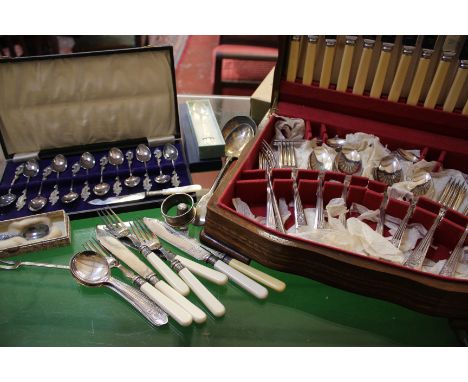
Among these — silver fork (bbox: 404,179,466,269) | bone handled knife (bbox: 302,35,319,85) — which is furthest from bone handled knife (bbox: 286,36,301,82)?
silver fork (bbox: 404,179,466,269)

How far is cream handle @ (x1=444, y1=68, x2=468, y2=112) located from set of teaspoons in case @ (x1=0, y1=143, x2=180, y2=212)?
2.87 ft

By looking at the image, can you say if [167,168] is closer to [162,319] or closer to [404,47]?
[162,319]

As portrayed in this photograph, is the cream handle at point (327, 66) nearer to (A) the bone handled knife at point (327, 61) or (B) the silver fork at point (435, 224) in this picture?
(A) the bone handled knife at point (327, 61)

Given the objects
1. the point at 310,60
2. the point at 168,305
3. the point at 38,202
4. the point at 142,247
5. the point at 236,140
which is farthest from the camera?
the point at 236,140

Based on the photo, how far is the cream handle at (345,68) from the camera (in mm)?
1166

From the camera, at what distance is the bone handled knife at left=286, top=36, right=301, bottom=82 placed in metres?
1.20

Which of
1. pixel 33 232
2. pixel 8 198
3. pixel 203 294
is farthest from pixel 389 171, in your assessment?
pixel 8 198

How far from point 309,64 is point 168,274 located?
81 centimetres

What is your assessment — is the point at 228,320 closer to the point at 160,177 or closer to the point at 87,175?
the point at 160,177

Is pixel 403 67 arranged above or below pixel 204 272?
above

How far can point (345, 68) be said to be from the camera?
1196 millimetres

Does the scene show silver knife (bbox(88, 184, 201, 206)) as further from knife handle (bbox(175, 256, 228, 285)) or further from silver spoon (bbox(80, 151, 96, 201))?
knife handle (bbox(175, 256, 228, 285))

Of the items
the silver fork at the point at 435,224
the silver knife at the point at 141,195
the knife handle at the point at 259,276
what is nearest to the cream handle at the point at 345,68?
the silver fork at the point at 435,224

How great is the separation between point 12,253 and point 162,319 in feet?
1.56
